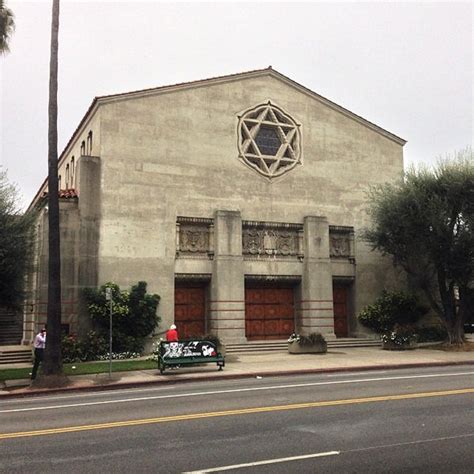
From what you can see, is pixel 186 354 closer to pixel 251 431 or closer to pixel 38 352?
pixel 38 352

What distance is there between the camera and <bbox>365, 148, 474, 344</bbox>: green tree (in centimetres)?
2548

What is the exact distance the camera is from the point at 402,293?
3027 centimetres

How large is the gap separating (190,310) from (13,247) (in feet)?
35.8

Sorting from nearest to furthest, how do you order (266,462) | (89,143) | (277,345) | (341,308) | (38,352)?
(266,462) < (38,352) < (277,345) < (89,143) < (341,308)

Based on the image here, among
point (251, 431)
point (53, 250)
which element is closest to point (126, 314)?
point (53, 250)

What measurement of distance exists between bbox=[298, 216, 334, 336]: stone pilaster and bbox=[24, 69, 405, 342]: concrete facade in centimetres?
6

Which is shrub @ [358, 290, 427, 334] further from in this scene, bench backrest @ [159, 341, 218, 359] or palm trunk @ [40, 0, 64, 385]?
palm trunk @ [40, 0, 64, 385]

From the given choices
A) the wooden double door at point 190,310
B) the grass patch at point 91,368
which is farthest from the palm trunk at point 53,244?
the wooden double door at point 190,310

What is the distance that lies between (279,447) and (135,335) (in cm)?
1838

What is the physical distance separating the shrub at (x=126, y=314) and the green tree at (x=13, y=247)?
16.4ft

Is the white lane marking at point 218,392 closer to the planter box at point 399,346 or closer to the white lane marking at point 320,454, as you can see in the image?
the white lane marking at point 320,454

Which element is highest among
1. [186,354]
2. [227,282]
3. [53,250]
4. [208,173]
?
[208,173]

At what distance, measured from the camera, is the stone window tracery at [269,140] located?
2936 cm

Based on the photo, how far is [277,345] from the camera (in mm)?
26906
